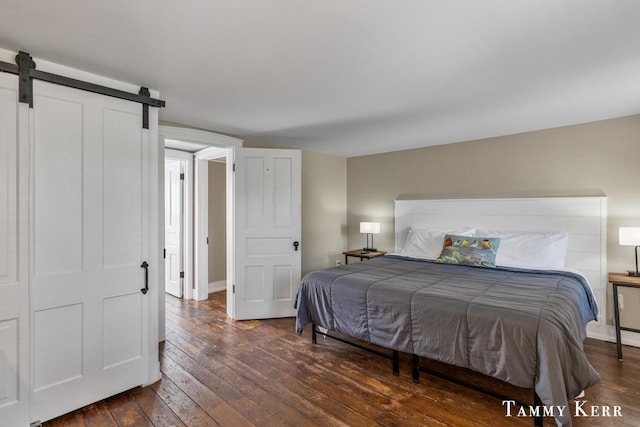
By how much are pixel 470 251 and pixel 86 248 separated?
11.6 ft

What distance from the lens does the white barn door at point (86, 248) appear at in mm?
1954

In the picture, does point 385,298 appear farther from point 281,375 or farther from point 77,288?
point 77,288

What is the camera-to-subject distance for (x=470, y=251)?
342 cm

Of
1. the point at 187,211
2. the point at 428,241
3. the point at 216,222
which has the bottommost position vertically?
the point at 428,241

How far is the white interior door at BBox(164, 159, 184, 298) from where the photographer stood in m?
4.61

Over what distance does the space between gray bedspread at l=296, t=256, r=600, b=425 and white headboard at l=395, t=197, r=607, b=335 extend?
56cm

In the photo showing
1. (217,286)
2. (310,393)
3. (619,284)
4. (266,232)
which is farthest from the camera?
(217,286)

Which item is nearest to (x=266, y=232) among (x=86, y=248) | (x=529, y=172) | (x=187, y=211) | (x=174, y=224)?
(x=187, y=211)

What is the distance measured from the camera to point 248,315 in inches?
152

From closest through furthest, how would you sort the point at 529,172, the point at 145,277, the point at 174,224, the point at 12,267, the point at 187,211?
the point at 12,267, the point at 145,277, the point at 529,172, the point at 187,211, the point at 174,224

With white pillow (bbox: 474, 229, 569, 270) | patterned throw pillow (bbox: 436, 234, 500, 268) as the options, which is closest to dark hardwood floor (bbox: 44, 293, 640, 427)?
white pillow (bbox: 474, 229, 569, 270)

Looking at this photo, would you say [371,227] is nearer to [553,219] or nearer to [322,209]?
[322,209]

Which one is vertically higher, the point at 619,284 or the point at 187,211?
the point at 187,211

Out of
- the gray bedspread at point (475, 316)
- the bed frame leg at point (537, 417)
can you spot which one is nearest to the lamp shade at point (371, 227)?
the gray bedspread at point (475, 316)
